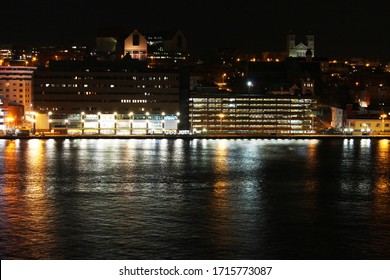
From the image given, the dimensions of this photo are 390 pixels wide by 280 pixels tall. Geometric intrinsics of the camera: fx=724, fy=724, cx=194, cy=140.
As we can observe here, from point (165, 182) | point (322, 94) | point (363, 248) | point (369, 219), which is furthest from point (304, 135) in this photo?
point (363, 248)

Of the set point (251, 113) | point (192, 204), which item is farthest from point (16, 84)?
point (192, 204)

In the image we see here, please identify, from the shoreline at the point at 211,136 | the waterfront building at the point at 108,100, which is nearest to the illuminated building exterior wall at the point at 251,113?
the shoreline at the point at 211,136

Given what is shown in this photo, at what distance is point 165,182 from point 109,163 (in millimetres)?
3301

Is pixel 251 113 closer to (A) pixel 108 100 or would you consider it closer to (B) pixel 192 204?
(A) pixel 108 100

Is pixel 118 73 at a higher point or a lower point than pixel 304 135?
higher

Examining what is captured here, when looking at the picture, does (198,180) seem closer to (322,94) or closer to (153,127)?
(153,127)

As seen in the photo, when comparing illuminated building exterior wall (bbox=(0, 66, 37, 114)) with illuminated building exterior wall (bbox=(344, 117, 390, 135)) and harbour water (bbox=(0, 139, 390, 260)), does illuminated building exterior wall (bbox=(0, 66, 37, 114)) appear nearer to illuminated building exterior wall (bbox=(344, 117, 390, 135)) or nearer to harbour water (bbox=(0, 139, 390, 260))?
harbour water (bbox=(0, 139, 390, 260))

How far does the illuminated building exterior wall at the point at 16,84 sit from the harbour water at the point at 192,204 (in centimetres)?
1230

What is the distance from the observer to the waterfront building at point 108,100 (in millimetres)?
25062

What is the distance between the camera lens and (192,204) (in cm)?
1099

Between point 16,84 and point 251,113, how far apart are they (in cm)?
1122

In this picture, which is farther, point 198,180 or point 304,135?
point 304,135

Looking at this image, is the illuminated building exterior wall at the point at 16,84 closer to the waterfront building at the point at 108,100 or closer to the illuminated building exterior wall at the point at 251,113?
the waterfront building at the point at 108,100

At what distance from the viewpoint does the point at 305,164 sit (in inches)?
669
